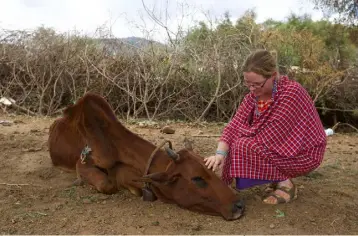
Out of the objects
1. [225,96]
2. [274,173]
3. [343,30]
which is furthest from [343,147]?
[343,30]

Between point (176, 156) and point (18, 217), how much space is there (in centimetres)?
129

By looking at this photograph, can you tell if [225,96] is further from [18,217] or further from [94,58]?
[18,217]

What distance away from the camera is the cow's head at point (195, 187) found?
3.52m

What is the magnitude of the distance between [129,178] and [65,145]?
1.19 metres

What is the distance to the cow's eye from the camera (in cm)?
358

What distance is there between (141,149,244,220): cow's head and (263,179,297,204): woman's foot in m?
0.49

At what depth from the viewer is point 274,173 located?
13.0 ft

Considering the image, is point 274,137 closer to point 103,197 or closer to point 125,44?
point 103,197

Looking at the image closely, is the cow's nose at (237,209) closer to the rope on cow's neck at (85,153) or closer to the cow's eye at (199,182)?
the cow's eye at (199,182)

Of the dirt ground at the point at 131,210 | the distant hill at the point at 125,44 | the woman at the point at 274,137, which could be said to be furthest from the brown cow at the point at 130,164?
the distant hill at the point at 125,44

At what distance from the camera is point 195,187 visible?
3592 mm

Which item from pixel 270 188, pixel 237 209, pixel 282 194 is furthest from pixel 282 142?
pixel 237 209

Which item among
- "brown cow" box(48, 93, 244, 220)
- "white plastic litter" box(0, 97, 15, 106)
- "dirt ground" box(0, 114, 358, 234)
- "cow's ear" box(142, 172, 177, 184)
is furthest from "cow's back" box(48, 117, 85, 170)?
"white plastic litter" box(0, 97, 15, 106)

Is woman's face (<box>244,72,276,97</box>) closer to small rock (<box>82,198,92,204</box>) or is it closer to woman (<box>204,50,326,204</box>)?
woman (<box>204,50,326,204</box>)
